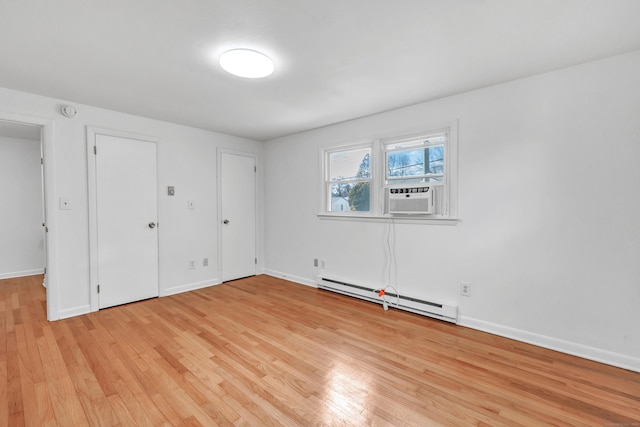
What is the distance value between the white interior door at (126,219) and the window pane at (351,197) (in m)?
2.40

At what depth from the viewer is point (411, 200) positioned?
3.01 metres

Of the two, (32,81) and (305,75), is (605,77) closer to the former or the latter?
(305,75)

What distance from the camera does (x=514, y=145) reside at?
2.48 m

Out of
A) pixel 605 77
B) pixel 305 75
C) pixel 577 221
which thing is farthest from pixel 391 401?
pixel 605 77

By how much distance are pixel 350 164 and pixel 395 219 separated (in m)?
1.05

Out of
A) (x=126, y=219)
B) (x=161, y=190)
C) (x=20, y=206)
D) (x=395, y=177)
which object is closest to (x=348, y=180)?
(x=395, y=177)

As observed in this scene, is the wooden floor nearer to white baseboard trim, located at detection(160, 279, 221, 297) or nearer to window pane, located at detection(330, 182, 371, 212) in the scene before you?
white baseboard trim, located at detection(160, 279, 221, 297)

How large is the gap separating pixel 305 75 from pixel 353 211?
1.93m

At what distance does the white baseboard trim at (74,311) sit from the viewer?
2.96 m

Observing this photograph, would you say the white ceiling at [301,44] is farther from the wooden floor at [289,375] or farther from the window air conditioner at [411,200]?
the wooden floor at [289,375]

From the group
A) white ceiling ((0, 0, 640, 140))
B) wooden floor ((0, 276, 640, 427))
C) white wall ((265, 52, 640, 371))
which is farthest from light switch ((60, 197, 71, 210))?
white wall ((265, 52, 640, 371))

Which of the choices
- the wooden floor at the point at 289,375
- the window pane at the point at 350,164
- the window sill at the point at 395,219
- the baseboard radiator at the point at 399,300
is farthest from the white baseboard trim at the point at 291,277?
the window pane at the point at 350,164

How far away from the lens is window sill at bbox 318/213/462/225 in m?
2.89

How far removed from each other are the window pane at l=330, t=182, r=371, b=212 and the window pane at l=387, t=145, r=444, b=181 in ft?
1.40
